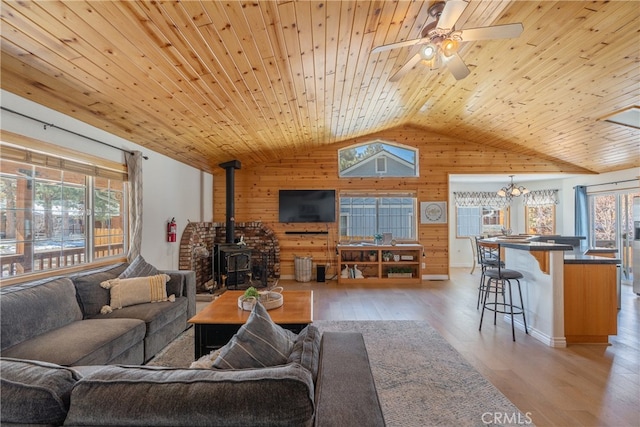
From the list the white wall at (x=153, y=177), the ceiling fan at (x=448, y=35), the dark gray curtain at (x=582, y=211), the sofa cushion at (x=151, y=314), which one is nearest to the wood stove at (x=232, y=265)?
the white wall at (x=153, y=177)

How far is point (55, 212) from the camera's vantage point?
2.97 m

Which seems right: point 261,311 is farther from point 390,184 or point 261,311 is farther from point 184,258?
point 390,184

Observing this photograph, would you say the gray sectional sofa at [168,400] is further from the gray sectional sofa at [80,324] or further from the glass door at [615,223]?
the glass door at [615,223]

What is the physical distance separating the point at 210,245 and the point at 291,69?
4.25 meters

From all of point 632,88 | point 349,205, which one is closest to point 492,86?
point 632,88

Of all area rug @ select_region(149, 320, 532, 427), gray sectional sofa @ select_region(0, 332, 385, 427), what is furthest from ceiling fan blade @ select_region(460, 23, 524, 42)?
area rug @ select_region(149, 320, 532, 427)

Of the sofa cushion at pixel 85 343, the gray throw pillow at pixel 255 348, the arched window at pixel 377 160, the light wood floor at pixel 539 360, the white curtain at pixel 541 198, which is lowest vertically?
the light wood floor at pixel 539 360

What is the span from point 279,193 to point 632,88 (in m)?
5.66

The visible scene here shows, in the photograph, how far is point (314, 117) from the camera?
15.1ft

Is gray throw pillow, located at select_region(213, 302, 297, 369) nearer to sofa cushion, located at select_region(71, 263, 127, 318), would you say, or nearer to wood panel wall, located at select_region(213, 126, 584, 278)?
sofa cushion, located at select_region(71, 263, 127, 318)

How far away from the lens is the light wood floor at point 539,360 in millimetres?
2139

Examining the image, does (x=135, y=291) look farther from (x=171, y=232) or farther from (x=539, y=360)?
(x=539, y=360)

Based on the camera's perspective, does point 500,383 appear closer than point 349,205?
Yes

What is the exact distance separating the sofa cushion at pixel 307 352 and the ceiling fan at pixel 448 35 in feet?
7.35
